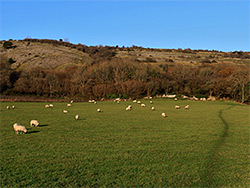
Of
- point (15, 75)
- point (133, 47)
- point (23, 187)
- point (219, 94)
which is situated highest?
point (133, 47)

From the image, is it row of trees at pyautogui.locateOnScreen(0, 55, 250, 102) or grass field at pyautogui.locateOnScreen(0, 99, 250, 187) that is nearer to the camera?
grass field at pyautogui.locateOnScreen(0, 99, 250, 187)

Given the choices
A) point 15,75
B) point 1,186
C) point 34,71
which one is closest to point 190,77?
point 34,71

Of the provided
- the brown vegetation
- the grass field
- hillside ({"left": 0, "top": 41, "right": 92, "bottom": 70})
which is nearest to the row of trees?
the brown vegetation

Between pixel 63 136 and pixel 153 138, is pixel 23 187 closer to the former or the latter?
pixel 63 136

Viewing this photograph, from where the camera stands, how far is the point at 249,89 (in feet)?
108

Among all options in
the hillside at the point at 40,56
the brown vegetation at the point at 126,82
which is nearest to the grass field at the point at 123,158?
the brown vegetation at the point at 126,82

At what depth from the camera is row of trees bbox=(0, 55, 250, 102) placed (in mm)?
38062

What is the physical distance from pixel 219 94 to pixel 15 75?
37.2 m

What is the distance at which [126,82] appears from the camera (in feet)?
130

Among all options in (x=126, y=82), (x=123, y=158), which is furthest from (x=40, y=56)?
(x=123, y=158)

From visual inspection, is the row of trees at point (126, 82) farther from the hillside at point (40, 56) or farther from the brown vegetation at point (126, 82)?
the hillside at point (40, 56)

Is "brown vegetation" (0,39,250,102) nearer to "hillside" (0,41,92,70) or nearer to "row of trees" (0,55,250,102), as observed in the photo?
"row of trees" (0,55,250,102)

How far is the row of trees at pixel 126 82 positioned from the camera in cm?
3806

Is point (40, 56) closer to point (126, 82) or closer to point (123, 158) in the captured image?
point (126, 82)
